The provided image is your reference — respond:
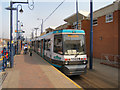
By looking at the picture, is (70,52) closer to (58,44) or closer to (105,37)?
(58,44)

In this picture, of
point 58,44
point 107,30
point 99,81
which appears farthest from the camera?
point 107,30

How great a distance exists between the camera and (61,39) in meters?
8.12

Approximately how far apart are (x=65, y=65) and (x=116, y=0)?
447 inches

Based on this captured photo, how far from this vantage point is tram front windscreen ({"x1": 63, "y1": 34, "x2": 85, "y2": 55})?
794 centimetres

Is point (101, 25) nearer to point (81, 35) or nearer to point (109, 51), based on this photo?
point (109, 51)

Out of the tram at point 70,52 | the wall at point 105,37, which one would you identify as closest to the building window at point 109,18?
the wall at point 105,37

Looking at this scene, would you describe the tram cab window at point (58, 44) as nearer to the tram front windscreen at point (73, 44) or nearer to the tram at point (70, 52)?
the tram at point (70, 52)

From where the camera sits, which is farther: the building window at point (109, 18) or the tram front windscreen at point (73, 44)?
the building window at point (109, 18)

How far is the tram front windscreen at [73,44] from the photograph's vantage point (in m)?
7.94

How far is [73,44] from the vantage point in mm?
8047

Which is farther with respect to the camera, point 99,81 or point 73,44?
point 73,44

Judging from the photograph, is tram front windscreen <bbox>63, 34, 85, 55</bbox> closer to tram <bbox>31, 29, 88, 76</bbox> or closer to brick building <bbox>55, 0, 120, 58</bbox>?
tram <bbox>31, 29, 88, 76</bbox>

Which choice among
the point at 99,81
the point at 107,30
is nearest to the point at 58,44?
the point at 99,81

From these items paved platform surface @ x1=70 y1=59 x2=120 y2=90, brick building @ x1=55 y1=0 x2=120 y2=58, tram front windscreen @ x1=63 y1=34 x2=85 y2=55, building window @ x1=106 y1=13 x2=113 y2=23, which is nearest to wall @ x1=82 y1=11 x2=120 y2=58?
brick building @ x1=55 y1=0 x2=120 y2=58
